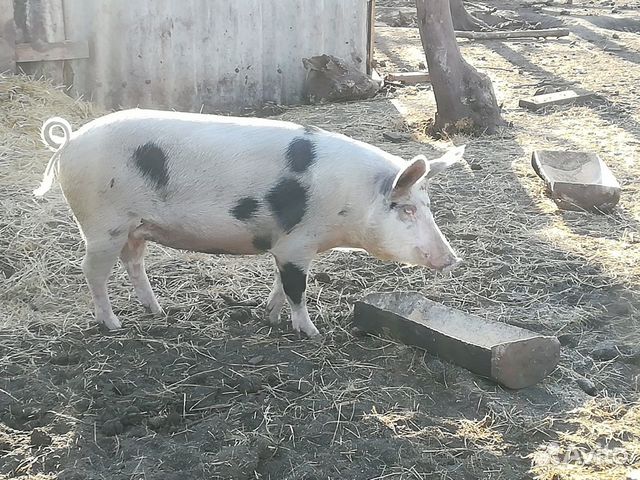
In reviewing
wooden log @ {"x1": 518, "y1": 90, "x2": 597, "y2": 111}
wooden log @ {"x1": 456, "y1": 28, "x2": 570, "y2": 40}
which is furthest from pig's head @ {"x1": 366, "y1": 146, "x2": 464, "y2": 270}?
wooden log @ {"x1": 456, "y1": 28, "x2": 570, "y2": 40}

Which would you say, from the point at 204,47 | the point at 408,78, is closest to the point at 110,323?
the point at 204,47

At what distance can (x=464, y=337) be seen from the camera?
3.61 m

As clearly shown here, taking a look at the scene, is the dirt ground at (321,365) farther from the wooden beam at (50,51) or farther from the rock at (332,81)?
the rock at (332,81)

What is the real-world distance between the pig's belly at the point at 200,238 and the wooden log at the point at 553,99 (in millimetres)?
5533

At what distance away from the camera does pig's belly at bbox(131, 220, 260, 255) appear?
360 cm

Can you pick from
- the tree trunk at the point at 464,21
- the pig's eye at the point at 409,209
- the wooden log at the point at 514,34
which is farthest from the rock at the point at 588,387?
the tree trunk at the point at 464,21

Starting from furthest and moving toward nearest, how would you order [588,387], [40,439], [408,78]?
[408,78], [588,387], [40,439]

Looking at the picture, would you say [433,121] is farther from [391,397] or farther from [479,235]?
[391,397]

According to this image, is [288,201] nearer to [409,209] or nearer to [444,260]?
[409,209]

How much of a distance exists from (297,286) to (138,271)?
2.62ft

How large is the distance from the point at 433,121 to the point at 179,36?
2.63 metres

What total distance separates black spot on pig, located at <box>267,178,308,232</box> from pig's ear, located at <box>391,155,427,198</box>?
1.26 ft

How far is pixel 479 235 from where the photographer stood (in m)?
5.09

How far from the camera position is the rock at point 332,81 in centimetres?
883
